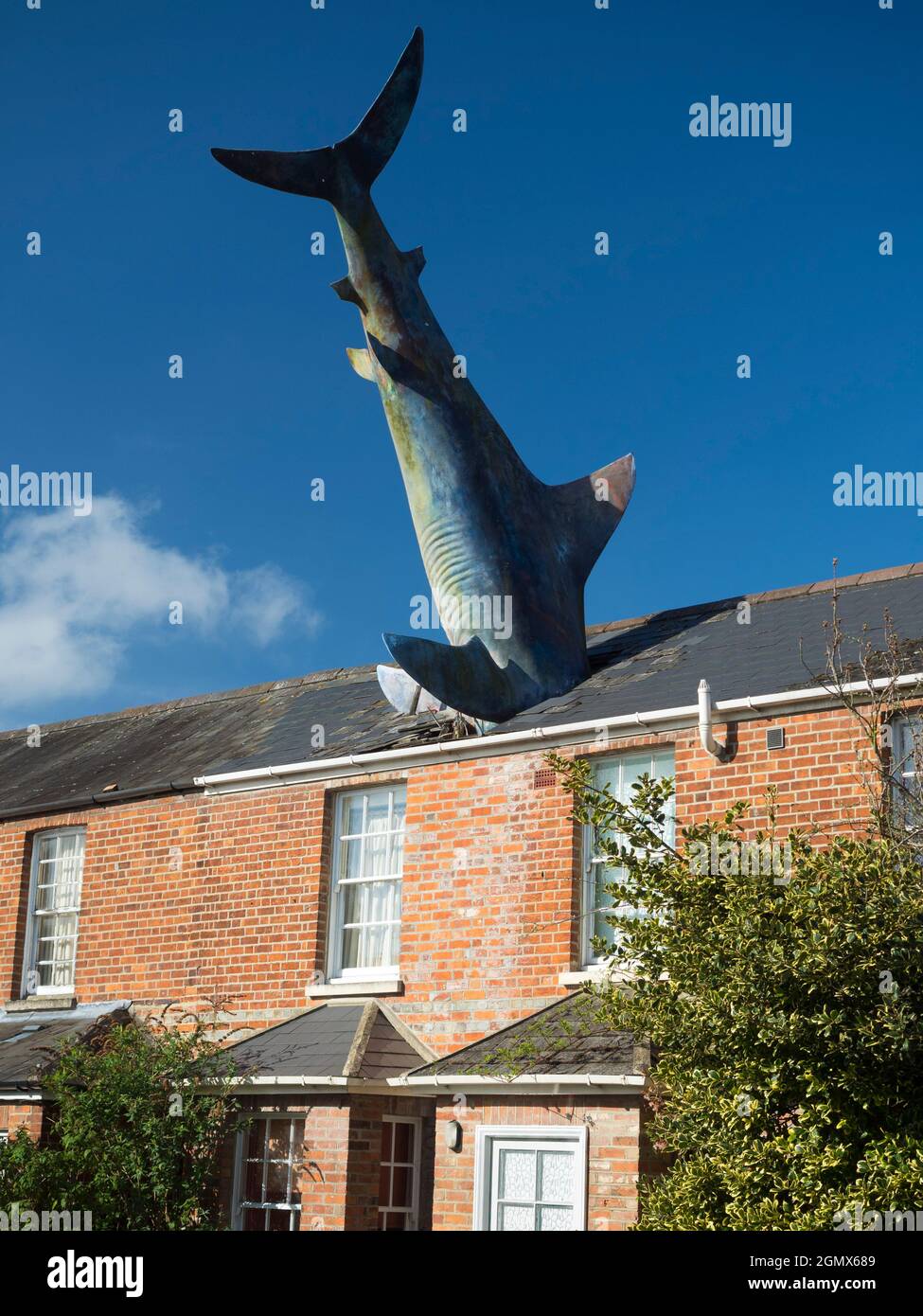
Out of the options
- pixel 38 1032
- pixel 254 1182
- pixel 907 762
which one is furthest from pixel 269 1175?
pixel 907 762

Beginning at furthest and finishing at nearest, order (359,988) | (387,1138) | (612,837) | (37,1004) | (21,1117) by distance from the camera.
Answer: (37,1004) → (21,1117) → (359,988) → (387,1138) → (612,837)

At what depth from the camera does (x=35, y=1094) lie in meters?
14.8

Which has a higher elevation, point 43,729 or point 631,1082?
point 43,729

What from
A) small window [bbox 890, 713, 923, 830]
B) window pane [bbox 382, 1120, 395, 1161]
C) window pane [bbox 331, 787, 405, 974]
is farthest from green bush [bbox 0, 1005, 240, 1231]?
small window [bbox 890, 713, 923, 830]

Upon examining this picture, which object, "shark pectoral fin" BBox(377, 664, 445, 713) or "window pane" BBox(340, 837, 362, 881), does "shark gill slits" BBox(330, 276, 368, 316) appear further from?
"window pane" BBox(340, 837, 362, 881)

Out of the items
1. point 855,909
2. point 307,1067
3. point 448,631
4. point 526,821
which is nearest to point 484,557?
point 448,631

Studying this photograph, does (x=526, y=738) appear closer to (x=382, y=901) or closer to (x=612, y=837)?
(x=612, y=837)

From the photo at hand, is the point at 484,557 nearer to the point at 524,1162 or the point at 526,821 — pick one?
Result: the point at 526,821

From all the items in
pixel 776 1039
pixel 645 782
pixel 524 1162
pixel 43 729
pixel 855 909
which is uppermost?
pixel 43 729

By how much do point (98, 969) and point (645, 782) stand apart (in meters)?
8.76

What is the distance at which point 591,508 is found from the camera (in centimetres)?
1856

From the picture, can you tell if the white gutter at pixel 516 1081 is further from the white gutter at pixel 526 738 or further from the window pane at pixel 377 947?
the white gutter at pixel 526 738

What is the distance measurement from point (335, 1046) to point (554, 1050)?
2.44 meters

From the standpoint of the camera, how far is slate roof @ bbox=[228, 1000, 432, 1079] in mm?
13445
